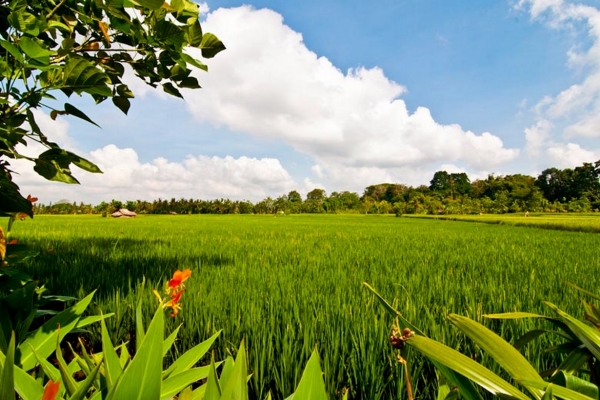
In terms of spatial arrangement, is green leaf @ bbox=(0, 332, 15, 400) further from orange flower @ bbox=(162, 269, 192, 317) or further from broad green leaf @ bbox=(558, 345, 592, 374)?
broad green leaf @ bbox=(558, 345, 592, 374)

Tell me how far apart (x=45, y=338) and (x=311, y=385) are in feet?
2.86

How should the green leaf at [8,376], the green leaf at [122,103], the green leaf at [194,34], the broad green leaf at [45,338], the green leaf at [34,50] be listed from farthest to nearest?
the green leaf at [122,103] → the green leaf at [194,34] → the broad green leaf at [45,338] → the green leaf at [34,50] → the green leaf at [8,376]

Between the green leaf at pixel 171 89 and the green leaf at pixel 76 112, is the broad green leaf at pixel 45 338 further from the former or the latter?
the green leaf at pixel 171 89

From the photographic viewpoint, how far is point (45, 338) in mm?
869

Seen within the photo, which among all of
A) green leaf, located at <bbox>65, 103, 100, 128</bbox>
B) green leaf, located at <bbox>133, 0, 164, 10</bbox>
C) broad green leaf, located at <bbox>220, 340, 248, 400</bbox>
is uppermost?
green leaf, located at <bbox>133, 0, 164, 10</bbox>

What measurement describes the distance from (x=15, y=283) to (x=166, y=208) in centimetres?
3817

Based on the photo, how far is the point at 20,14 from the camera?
0.77 meters

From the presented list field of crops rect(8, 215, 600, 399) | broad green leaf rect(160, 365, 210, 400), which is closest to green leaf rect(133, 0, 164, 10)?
field of crops rect(8, 215, 600, 399)

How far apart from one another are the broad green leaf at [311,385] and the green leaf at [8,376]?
10.6 inches

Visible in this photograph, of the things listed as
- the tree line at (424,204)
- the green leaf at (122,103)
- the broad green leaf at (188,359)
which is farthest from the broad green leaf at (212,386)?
the tree line at (424,204)

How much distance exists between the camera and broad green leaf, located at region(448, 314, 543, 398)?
46 centimetres

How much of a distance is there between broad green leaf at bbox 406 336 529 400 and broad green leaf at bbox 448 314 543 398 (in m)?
0.03

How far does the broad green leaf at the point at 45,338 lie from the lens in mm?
798

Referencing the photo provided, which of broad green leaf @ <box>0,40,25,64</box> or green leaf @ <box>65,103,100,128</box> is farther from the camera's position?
green leaf @ <box>65,103,100,128</box>
